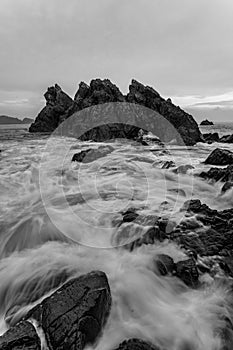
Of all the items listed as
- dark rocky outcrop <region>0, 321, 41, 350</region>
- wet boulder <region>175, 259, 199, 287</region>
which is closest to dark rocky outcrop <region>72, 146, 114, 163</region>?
wet boulder <region>175, 259, 199, 287</region>

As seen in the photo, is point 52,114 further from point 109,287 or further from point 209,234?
point 109,287

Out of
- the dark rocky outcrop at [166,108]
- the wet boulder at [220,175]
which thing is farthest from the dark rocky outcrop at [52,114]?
the wet boulder at [220,175]

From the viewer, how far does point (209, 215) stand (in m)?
5.95

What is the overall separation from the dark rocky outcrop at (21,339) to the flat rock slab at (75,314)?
179mm

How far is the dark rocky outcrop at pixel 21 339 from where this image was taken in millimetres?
2551

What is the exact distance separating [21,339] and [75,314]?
597 mm

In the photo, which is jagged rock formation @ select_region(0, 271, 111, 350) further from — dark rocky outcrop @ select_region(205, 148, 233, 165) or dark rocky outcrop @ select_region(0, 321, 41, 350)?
dark rocky outcrop @ select_region(205, 148, 233, 165)

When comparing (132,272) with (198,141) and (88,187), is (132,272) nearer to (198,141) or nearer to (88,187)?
(88,187)

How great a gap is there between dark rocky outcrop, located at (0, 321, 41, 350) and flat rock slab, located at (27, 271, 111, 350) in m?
0.18

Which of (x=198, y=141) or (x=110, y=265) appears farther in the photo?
(x=198, y=141)

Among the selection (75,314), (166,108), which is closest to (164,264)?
(75,314)

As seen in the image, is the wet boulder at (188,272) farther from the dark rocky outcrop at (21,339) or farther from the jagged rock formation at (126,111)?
the jagged rock formation at (126,111)

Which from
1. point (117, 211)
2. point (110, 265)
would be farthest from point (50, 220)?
point (110, 265)

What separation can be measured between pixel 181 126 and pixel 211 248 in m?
29.7
